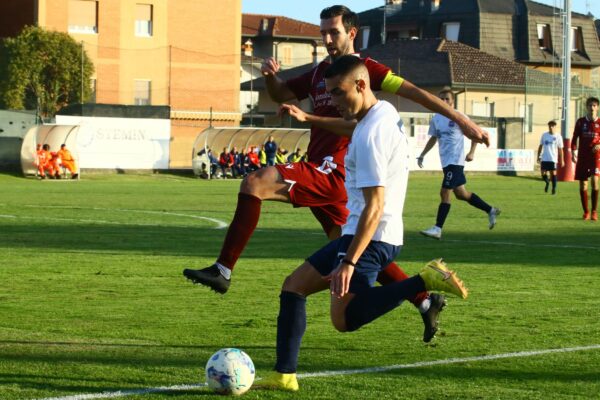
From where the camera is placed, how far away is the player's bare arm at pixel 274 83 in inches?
348

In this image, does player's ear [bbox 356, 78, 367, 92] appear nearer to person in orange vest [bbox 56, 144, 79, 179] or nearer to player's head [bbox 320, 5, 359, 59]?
player's head [bbox 320, 5, 359, 59]

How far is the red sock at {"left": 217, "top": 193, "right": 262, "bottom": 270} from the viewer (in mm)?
7871

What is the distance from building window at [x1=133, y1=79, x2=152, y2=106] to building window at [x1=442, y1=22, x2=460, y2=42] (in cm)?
3493

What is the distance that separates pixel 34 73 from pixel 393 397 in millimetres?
54586

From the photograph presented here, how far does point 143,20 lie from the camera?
2712 inches

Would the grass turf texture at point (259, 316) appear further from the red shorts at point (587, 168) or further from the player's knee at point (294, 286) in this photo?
the red shorts at point (587, 168)

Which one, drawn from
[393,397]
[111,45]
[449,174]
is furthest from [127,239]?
[111,45]

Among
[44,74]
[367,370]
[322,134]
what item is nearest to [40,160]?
[44,74]

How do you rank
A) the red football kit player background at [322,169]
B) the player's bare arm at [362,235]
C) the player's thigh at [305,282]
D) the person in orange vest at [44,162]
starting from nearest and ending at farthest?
1. the player's bare arm at [362,235]
2. the player's thigh at [305,282]
3. the red football kit player background at [322,169]
4. the person in orange vest at [44,162]

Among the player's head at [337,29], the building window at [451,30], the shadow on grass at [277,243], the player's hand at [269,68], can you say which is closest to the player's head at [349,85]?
the player's head at [337,29]

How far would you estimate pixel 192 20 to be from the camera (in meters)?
71.1

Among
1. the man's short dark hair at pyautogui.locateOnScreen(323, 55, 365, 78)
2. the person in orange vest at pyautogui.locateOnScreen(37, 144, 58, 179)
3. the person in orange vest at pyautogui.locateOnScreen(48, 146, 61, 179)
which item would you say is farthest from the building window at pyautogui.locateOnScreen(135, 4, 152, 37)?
the man's short dark hair at pyautogui.locateOnScreen(323, 55, 365, 78)

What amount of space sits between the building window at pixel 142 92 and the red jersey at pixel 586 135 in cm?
4578

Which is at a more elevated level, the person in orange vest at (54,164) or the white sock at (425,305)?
the person in orange vest at (54,164)
